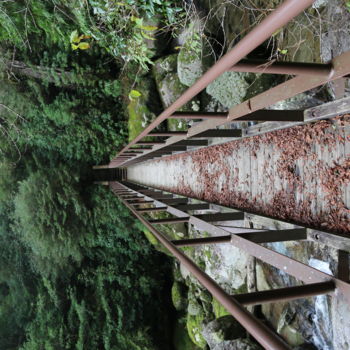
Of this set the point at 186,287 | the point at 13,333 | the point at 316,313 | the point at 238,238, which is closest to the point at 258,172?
the point at 238,238

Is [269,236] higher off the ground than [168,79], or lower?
lower

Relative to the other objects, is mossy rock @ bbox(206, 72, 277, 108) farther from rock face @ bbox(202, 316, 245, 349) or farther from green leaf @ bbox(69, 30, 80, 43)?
rock face @ bbox(202, 316, 245, 349)

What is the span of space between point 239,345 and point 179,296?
436 cm

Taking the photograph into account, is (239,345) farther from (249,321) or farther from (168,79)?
(168,79)

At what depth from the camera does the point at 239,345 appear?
6.29 m

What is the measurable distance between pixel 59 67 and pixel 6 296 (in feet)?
33.2

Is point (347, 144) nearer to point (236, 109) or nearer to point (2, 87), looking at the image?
point (236, 109)

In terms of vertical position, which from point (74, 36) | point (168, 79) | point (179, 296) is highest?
point (168, 79)

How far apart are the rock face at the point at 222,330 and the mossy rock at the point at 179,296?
3.31 m

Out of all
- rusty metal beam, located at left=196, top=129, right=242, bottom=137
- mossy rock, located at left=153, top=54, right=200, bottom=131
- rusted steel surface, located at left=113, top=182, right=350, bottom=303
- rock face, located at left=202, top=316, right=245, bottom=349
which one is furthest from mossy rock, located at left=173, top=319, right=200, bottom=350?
rusted steel surface, located at left=113, top=182, right=350, bottom=303

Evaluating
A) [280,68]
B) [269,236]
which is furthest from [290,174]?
[280,68]

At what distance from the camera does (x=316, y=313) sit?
4355 millimetres

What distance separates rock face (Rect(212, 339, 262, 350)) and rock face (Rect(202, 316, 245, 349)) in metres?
0.16

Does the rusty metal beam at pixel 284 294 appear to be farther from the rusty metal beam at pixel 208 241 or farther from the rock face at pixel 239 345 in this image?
the rock face at pixel 239 345
